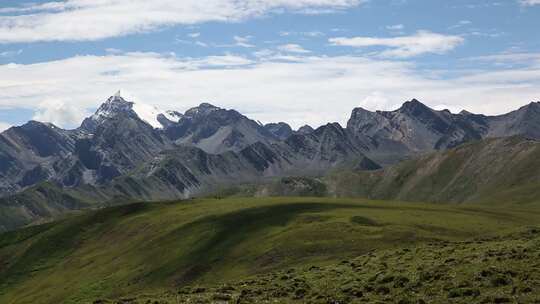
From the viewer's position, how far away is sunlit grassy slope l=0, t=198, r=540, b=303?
96.8 metres

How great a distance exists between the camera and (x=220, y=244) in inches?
4852

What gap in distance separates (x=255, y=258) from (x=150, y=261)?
32.0 m

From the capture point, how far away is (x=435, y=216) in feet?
421

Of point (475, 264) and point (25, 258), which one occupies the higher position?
point (475, 264)

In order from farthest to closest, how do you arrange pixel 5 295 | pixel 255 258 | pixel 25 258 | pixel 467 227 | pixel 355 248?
pixel 25 258 < pixel 5 295 < pixel 467 227 < pixel 255 258 < pixel 355 248

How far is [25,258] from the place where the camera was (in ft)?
625

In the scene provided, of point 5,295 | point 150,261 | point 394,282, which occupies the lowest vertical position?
point 5,295

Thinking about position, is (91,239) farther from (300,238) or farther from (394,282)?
(394,282)

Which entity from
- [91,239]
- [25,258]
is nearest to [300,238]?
[91,239]

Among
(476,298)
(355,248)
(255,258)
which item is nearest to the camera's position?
(476,298)

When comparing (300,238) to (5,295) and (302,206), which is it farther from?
(5,295)

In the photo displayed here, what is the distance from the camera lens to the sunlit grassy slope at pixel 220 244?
9675cm

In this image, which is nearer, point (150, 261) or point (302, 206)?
point (150, 261)

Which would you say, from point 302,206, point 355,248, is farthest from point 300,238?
point 302,206
